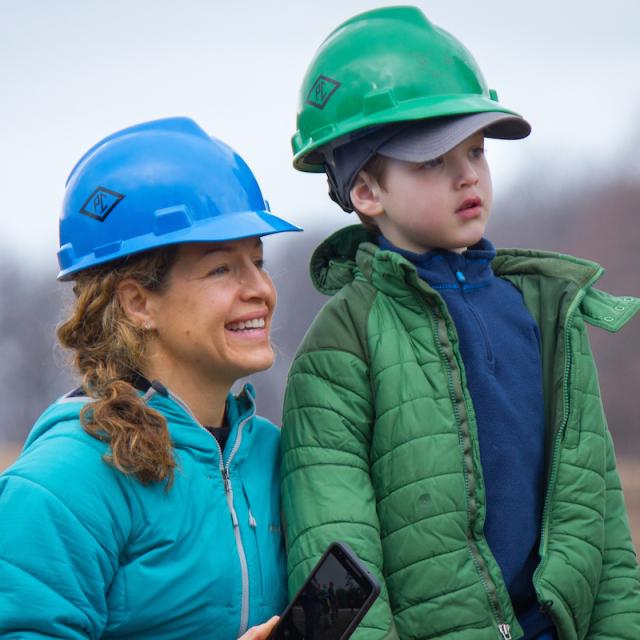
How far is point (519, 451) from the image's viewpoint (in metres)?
2.18

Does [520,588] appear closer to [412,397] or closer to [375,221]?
[412,397]

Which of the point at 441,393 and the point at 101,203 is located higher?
the point at 101,203

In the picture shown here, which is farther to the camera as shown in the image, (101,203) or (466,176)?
(466,176)

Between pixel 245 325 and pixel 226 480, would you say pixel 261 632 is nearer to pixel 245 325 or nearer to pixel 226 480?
pixel 226 480

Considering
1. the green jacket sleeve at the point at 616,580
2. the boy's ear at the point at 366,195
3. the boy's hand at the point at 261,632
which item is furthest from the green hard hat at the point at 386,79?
the boy's hand at the point at 261,632

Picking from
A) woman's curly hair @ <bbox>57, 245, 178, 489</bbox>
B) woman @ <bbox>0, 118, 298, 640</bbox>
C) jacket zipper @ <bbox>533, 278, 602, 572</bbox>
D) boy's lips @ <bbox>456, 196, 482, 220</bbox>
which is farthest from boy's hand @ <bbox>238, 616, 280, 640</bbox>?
boy's lips @ <bbox>456, 196, 482, 220</bbox>

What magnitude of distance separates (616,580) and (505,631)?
1.20ft

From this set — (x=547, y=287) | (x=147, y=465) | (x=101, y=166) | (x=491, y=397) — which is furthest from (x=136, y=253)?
(x=547, y=287)

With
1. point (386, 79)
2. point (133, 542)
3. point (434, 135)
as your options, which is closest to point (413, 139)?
point (434, 135)

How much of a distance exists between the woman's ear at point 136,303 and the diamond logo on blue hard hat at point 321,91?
0.64 metres

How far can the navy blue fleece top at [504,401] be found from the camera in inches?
84.8

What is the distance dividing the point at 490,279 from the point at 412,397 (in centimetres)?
40

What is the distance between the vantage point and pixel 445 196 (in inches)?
87.9

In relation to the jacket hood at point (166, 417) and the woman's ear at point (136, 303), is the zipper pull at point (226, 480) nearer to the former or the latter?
the jacket hood at point (166, 417)
